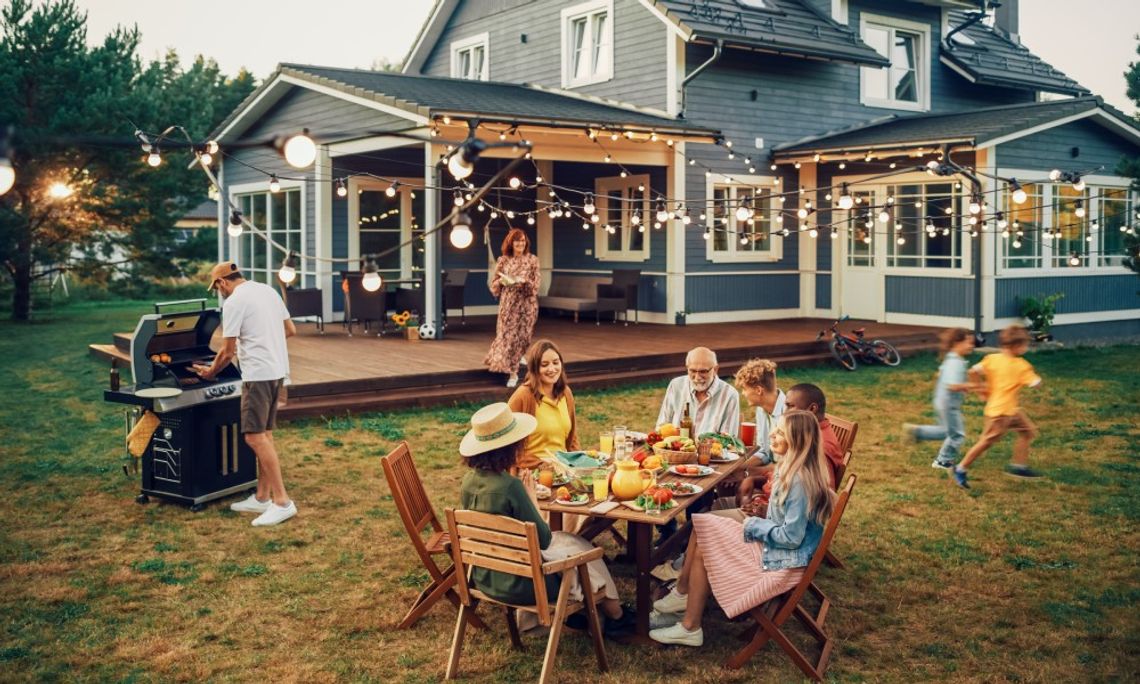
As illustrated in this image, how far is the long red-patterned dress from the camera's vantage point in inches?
409

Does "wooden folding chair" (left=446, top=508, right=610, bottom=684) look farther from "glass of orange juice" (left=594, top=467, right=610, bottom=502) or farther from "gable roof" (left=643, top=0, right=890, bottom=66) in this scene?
"gable roof" (left=643, top=0, right=890, bottom=66)

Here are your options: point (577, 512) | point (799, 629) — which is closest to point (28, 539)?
point (577, 512)

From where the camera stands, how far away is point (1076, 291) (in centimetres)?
1683

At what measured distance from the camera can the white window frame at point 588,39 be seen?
17.3 meters

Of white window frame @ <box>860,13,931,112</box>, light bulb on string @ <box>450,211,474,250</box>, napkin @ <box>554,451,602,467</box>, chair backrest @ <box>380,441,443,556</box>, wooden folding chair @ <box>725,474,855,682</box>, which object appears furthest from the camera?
white window frame @ <box>860,13,931,112</box>

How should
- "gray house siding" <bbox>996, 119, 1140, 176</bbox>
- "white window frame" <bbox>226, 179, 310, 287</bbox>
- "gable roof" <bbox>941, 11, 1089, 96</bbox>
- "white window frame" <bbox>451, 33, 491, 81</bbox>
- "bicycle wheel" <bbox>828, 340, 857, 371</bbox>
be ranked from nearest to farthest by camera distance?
"bicycle wheel" <bbox>828, 340, 857, 371</bbox>, "gray house siding" <bbox>996, 119, 1140, 176</bbox>, "white window frame" <bbox>226, 179, 310, 287</bbox>, "gable roof" <bbox>941, 11, 1089, 96</bbox>, "white window frame" <bbox>451, 33, 491, 81</bbox>

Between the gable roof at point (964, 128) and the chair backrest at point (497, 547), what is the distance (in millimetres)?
11981

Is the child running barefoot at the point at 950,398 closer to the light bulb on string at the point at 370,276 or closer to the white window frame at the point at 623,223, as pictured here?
the light bulb on string at the point at 370,276

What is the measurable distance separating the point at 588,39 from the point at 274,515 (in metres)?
13.0

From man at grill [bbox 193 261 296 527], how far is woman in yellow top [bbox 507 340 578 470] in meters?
1.82

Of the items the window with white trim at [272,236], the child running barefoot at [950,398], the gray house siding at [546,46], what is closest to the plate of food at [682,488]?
the child running barefoot at [950,398]

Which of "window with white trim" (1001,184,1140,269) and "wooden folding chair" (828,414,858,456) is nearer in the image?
"wooden folding chair" (828,414,858,456)

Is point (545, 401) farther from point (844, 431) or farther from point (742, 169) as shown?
point (742, 169)

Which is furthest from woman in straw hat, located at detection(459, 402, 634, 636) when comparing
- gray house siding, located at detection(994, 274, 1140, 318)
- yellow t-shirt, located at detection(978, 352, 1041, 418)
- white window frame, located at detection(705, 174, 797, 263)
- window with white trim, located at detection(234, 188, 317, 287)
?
gray house siding, located at detection(994, 274, 1140, 318)
